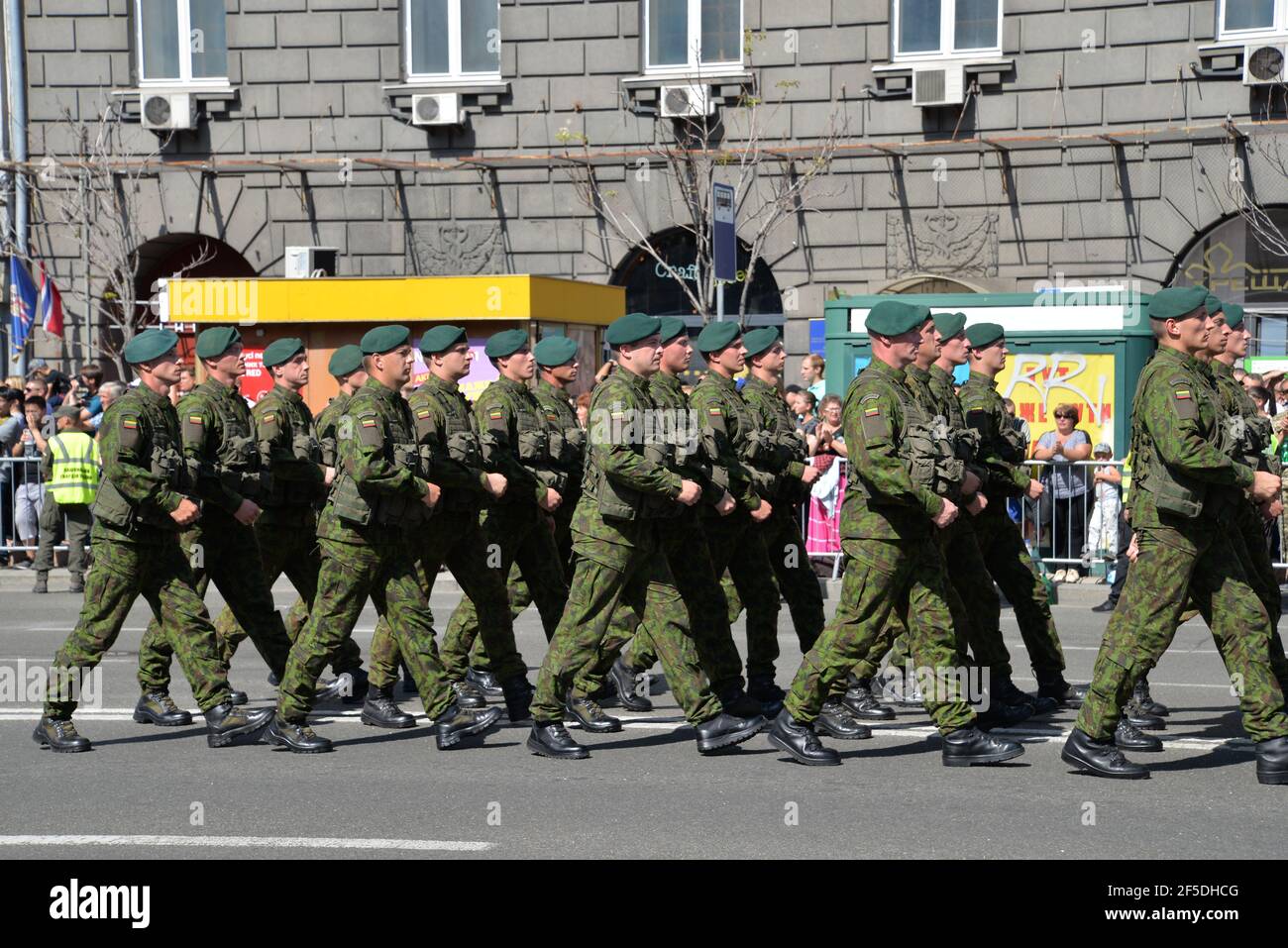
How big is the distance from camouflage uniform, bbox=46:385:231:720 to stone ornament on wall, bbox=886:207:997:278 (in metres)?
14.0

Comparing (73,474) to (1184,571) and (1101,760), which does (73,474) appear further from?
(1184,571)

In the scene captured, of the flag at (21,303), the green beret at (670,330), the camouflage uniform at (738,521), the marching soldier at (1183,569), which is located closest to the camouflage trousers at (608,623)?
the camouflage uniform at (738,521)

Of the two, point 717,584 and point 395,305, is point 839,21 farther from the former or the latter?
point 717,584

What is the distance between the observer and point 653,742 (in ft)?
28.8

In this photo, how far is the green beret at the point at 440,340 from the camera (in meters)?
9.30

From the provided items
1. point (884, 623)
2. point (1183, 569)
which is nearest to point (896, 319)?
point (884, 623)

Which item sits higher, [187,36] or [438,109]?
[187,36]

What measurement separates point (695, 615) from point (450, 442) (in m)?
1.51

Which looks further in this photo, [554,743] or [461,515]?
[461,515]

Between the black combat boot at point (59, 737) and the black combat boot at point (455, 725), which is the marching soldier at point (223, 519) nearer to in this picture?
the black combat boot at point (59, 737)

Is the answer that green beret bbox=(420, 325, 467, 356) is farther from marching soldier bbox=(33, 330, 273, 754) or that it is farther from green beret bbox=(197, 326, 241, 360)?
marching soldier bbox=(33, 330, 273, 754)

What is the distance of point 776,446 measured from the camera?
31.1 ft

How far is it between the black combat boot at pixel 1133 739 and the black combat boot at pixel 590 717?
2.47m
